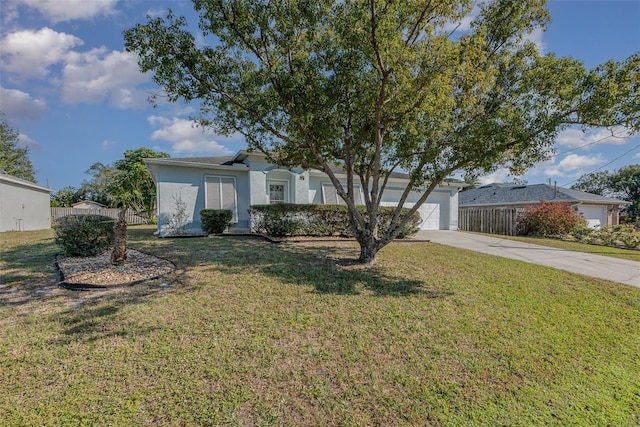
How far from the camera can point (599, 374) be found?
3.33m

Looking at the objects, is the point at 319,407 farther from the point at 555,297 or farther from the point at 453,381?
the point at 555,297

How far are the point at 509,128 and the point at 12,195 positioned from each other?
74.1 ft

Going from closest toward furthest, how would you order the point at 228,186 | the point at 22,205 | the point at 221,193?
the point at 221,193
the point at 228,186
the point at 22,205

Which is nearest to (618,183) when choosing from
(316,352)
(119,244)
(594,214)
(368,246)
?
(594,214)

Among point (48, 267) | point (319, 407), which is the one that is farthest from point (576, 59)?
point (48, 267)

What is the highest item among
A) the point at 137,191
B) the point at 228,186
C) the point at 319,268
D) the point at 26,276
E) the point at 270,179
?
the point at 137,191

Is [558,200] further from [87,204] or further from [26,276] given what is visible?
[87,204]

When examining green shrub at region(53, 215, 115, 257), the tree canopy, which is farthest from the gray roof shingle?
green shrub at region(53, 215, 115, 257)

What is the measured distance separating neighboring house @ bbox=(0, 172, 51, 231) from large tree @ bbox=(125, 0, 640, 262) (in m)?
15.7

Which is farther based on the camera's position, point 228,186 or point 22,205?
point 22,205

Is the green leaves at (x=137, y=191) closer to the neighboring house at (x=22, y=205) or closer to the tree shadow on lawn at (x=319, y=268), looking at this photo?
the neighboring house at (x=22, y=205)

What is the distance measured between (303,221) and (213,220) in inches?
151

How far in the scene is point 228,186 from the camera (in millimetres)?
13797

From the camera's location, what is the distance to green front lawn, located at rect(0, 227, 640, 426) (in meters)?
2.61
